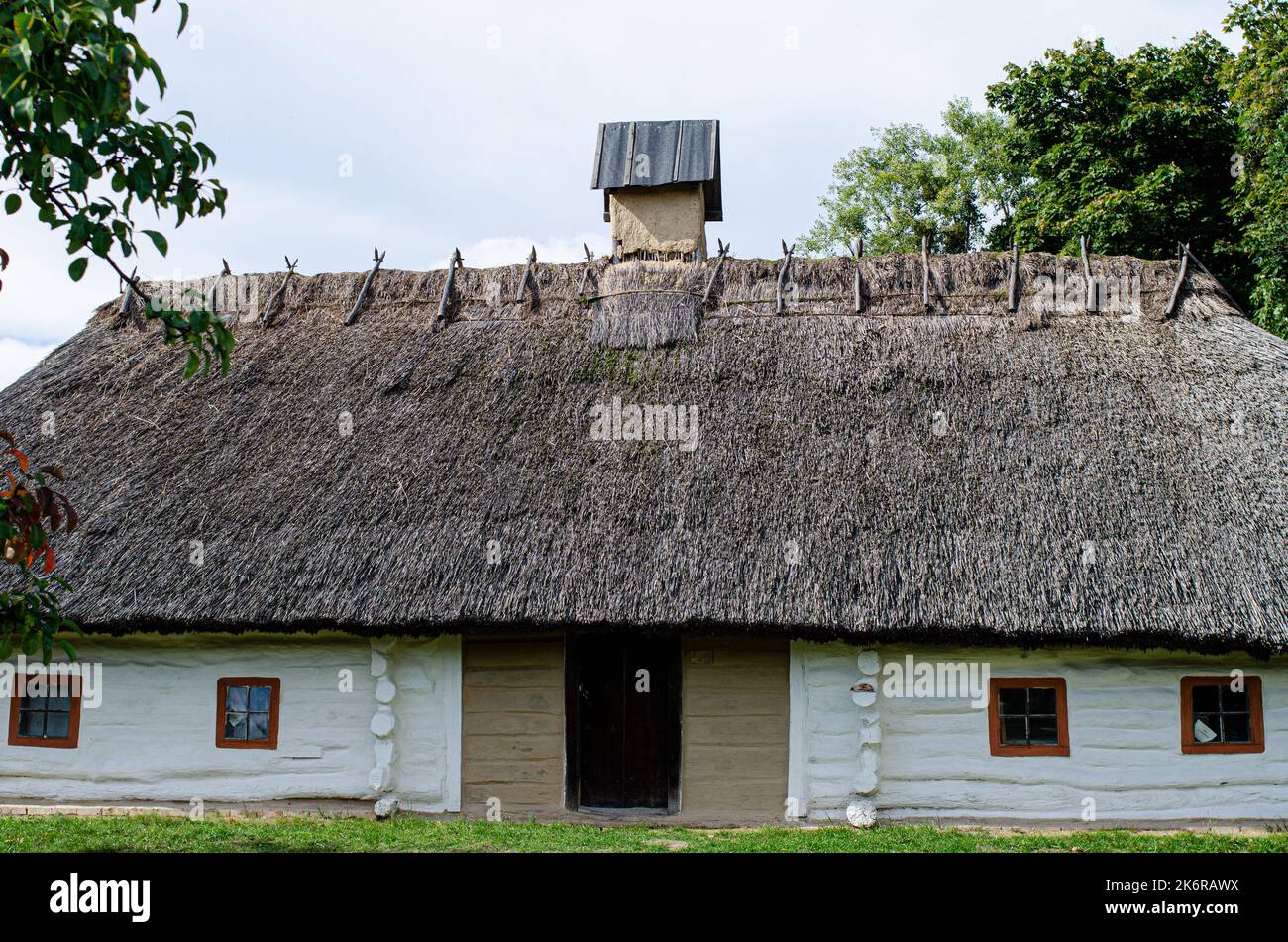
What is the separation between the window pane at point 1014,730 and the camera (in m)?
10.6

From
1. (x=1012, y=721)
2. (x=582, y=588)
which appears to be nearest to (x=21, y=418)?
(x=582, y=588)

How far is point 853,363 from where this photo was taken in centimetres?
1259

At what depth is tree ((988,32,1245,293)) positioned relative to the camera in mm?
19875

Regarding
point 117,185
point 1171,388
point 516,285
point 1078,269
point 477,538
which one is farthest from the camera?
point 516,285

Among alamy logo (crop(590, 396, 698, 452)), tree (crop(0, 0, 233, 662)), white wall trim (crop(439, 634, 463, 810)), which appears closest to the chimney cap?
alamy logo (crop(590, 396, 698, 452))

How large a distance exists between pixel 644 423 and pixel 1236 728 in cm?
639

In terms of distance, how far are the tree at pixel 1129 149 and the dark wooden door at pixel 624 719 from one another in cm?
1324

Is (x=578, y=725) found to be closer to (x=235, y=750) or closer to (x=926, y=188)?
(x=235, y=750)

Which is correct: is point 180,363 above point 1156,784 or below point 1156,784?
above

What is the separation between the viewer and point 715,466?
11.5 m

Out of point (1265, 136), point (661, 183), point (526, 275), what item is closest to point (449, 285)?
point (526, 275)

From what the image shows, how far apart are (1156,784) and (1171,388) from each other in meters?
4.07

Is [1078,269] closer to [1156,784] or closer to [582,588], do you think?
[1156,784]
